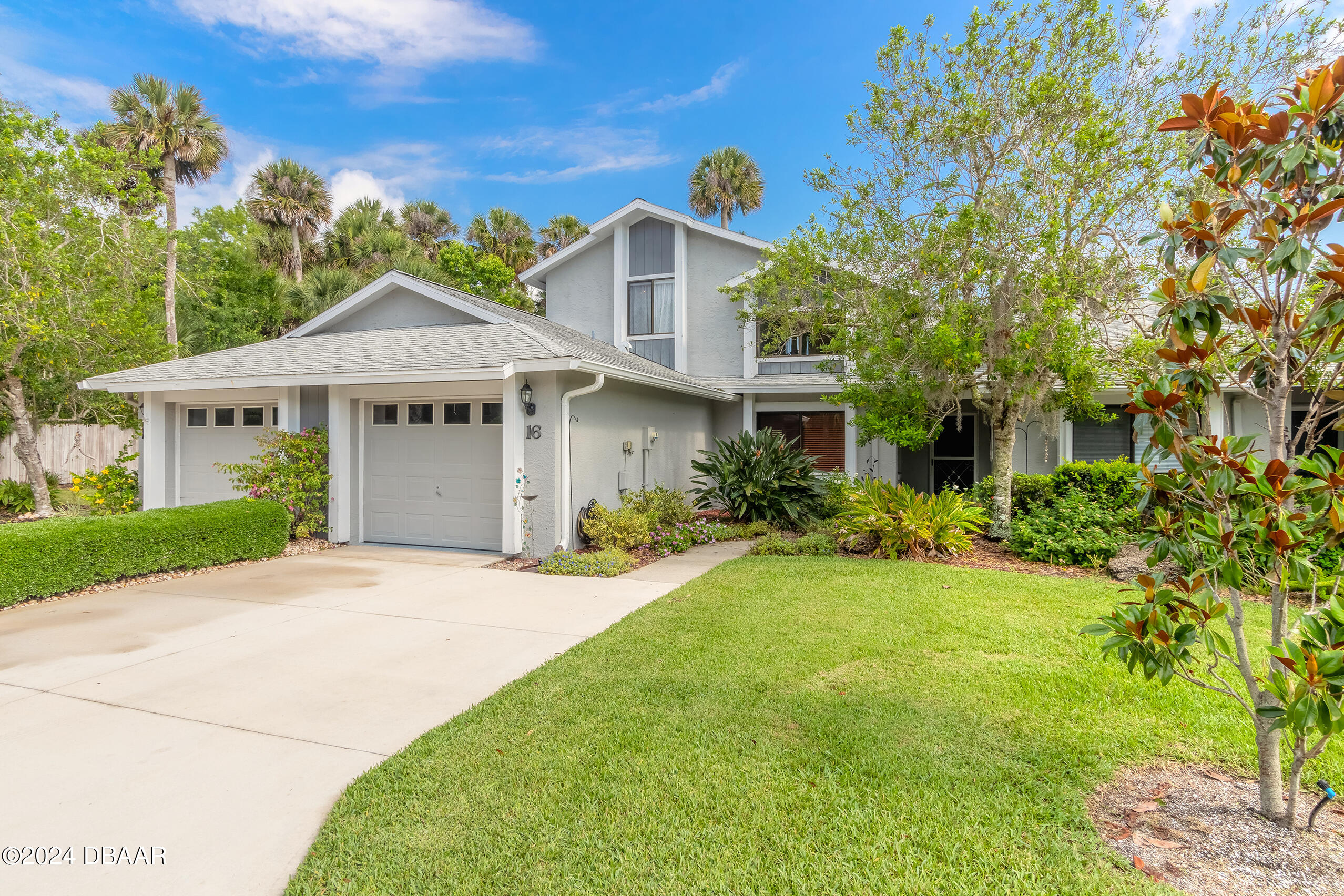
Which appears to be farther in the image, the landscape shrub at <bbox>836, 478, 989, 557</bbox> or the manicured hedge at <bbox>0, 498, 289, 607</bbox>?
the landscape shrub at <bbox>836, 478, 989, 557</bbox>

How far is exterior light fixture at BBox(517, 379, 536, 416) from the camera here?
8.70 metres

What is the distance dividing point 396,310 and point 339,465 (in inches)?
149

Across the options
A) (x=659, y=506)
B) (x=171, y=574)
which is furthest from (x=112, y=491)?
(x=659, y=506)

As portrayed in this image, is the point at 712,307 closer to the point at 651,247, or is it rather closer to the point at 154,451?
the point at 651,247

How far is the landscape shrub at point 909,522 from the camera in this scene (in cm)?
877

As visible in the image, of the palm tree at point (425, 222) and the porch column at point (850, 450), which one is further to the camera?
the palm tree at point (425, 222)

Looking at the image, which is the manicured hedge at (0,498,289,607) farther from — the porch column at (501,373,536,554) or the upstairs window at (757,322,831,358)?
the upstairs window at (757,322,831,358)

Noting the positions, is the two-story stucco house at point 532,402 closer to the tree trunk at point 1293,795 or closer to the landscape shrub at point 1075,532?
the landscape shrub at point 1075,532

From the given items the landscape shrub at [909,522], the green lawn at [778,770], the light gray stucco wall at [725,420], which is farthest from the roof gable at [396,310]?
the green lawn at [778,770]

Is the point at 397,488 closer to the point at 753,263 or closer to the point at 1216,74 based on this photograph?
the point at 753,263

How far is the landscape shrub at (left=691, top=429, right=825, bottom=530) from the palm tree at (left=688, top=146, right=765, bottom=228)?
20.5 metres

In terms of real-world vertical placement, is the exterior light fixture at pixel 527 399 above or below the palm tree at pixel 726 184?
below

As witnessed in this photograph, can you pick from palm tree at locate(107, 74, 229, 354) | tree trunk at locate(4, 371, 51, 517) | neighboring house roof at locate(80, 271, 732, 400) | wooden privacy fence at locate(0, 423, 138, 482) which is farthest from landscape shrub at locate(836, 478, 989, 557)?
palm tree at locate(107, 74, 229, 354)

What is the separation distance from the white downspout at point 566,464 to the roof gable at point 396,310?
3163mm
